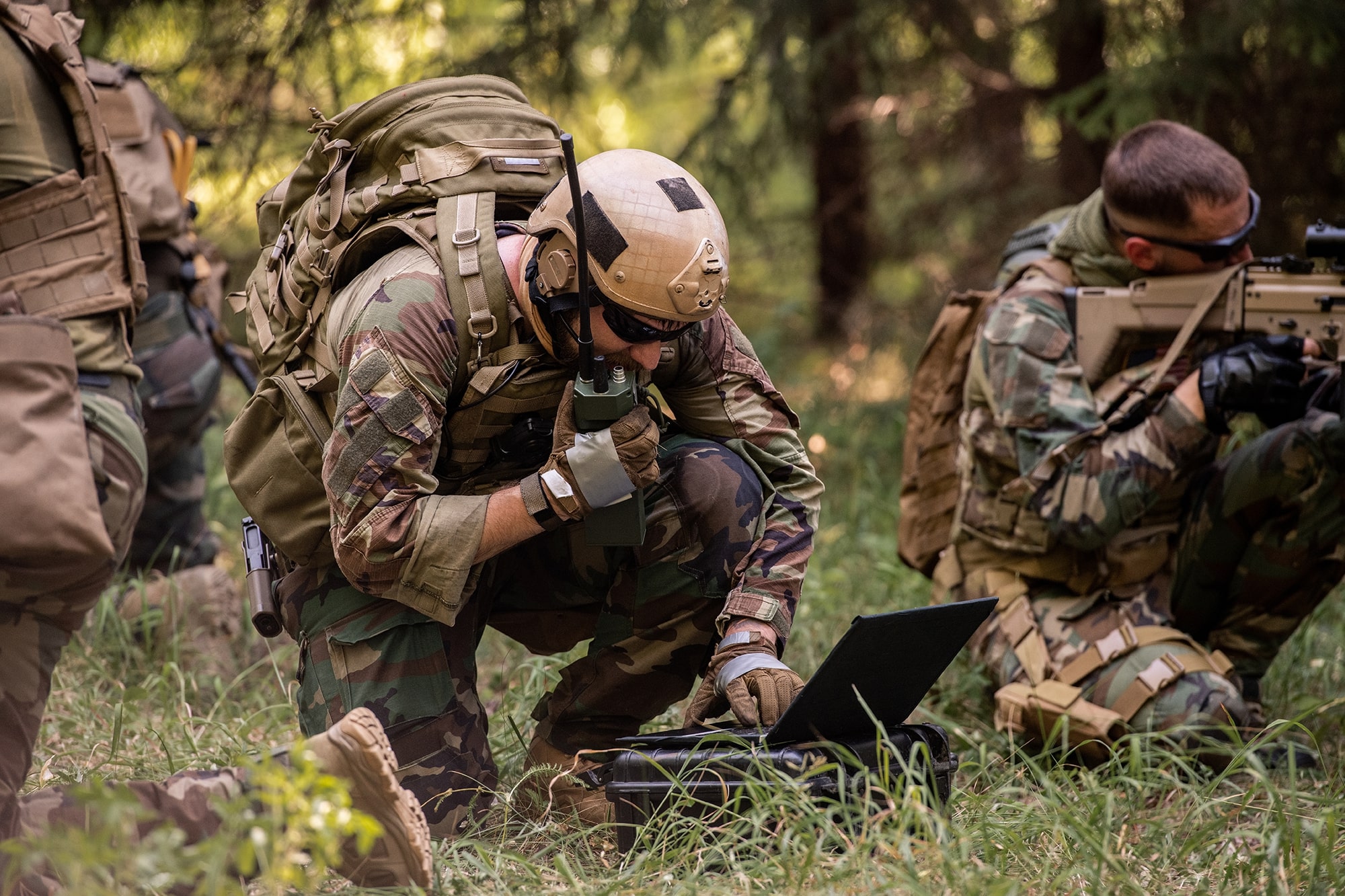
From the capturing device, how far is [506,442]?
303 cm

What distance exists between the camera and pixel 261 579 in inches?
119

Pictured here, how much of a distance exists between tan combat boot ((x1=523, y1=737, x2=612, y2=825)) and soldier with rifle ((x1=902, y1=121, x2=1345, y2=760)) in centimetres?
131

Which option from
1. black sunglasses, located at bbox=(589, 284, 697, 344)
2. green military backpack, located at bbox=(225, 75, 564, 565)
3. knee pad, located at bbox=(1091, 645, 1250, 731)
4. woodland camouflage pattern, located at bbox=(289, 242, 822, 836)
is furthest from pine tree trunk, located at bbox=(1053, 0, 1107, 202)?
black sunglasses, located at bbox=(589, 284, 697, 344)

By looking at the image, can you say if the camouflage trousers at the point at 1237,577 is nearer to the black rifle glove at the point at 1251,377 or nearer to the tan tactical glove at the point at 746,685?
the black rifle glove at the point at 1251,377

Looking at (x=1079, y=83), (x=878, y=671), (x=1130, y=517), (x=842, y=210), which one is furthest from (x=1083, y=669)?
(x=842, y=210)

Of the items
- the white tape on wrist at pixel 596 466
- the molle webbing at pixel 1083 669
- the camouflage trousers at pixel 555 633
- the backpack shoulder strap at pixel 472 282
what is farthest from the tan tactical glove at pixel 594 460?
the molle webbing at pixel 1083 669

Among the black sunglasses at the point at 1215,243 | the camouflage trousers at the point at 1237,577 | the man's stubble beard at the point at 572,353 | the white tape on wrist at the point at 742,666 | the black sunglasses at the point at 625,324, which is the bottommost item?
the camouflage trousers at the point at 1237,577

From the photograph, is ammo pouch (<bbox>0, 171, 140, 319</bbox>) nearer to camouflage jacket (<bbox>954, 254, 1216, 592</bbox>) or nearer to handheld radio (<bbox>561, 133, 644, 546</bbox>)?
handheld radio (<bbox>561, 133, 644, 546</bbox>)

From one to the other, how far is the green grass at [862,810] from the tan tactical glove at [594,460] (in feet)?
2.23

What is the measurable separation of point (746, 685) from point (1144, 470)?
4.94ft

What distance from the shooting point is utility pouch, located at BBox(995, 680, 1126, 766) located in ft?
11.8

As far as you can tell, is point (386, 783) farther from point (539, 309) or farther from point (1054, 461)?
point (1054, 461)

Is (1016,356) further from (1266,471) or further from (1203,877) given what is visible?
(1203,877)

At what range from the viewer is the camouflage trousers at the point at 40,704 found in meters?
2.24
